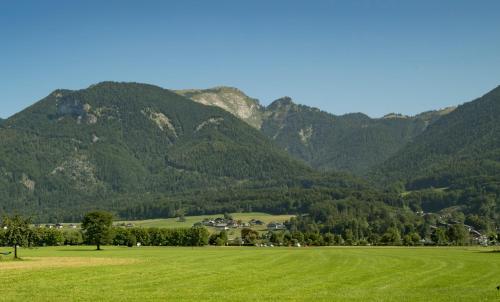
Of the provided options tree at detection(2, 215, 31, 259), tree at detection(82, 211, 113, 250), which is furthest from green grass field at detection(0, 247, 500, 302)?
tree at detection(82, 211, 113, 250)

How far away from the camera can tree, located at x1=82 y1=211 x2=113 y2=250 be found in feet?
598

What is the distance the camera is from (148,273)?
236 ft

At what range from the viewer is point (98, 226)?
18362 centimetres

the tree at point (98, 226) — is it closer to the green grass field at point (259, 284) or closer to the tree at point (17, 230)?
the tree at point (17, 230)

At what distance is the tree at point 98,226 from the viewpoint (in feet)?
598

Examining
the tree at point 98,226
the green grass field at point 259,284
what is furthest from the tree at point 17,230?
the tree at point 98,226

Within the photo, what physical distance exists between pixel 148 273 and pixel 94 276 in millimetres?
6160

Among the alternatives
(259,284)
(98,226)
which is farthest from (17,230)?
(259,284)

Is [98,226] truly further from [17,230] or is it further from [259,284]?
[259,284]

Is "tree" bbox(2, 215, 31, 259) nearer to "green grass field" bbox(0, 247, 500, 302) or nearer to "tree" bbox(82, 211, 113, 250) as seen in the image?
"green grass field" bbox(0, 247, 500, 302)

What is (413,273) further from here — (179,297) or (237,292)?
(179,297)

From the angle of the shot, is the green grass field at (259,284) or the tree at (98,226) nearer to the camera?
the green grass field at (259,284)

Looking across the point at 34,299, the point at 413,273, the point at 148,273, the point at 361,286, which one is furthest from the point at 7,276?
the point at 413,273

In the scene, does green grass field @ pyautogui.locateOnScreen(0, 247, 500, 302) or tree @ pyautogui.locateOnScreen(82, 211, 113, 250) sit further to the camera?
tree @ pyautogui.locateOnScreen(82, 211, 113, 250)
